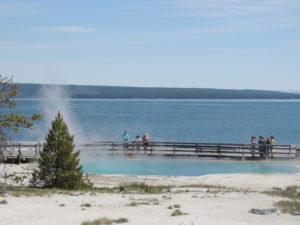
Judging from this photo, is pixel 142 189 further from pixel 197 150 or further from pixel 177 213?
pixel 197 150

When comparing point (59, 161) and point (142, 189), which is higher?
point (59, 161)

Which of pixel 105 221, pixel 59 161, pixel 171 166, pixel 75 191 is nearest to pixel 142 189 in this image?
pixel 75 191

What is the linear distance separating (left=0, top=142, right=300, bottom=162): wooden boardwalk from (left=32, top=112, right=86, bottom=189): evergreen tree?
15010mm

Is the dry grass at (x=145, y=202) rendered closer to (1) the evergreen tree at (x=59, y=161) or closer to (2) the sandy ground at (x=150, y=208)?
(2) the sandy ground at (x=150, y=208)

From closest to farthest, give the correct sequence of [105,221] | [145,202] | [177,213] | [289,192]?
[105,221], [177,213], [145,202], [289,192]

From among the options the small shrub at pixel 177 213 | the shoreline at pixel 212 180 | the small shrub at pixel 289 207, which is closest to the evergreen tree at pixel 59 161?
the shoreline at pixel 212 180

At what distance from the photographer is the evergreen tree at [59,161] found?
25.6 metres

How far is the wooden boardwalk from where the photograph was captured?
140 ft

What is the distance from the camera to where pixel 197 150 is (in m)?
44.6

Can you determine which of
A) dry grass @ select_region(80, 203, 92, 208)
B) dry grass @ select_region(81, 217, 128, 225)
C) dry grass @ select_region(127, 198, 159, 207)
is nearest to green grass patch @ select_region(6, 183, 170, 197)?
dry grass @ select_region(127, 198, 159, 207)

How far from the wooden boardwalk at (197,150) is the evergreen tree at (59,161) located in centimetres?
1501

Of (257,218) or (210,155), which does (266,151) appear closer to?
(210,155)

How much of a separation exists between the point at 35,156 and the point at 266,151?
1444cm

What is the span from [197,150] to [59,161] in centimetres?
1998
